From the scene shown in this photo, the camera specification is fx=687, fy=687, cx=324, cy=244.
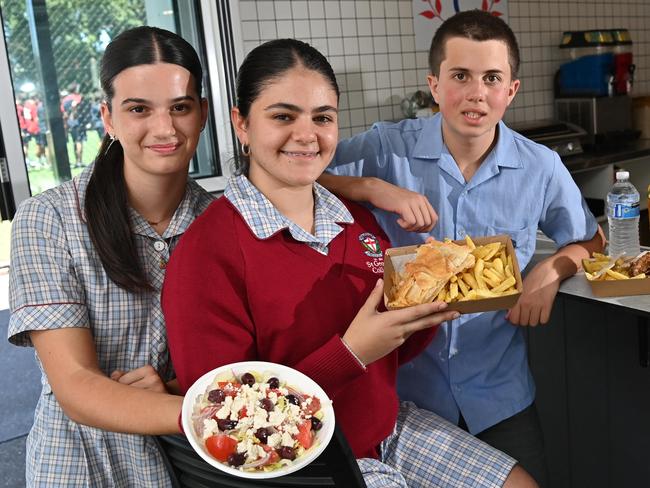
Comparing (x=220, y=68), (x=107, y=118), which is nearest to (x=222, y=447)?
(x=107, y=118)

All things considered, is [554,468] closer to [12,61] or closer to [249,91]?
[249,91]

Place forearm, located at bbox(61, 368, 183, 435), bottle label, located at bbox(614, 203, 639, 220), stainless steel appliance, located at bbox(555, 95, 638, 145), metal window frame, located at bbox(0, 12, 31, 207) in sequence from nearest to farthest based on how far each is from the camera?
forearm, located at bbox(61, 368, 183, 435) → bottle label, located at bbox(614, 203, 639, 220) → metal window frame, located at bbox(0, 12, 31, 207) → stainless steel appliance, located at bbox(555, 95, 638, 145)

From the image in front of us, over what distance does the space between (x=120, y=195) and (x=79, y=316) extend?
0.26m

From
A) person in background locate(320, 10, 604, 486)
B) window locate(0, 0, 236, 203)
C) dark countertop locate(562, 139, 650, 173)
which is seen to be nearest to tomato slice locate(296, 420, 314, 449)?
person in background locate(320, 10, 604, 486)

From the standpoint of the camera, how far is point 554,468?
2012mm

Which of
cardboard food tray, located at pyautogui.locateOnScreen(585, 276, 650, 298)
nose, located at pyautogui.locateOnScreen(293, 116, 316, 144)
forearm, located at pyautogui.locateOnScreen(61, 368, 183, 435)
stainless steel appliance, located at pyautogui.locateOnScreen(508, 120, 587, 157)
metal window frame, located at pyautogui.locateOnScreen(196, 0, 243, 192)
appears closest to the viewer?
forearm, located at pyautogui.locateOnScreen(61, 368, 183, 435)

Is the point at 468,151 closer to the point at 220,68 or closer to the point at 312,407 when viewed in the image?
the point at 312,407

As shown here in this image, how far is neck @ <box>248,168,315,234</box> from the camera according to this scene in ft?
4.44

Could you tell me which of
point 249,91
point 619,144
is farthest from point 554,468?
point 619,144

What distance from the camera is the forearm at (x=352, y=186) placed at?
1.54 metres

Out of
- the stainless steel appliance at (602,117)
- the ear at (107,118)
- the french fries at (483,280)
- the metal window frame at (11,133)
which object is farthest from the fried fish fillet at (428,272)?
the stainless steel appliance at (602,117)

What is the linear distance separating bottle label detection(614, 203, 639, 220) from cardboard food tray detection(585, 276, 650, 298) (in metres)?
0.27

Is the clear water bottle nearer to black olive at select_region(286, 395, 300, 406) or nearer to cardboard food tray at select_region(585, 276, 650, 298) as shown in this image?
cardboard food tray at select_region(585, 276, 650, 298)

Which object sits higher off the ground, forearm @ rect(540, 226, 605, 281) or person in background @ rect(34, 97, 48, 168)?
person in background @ rect(34, 97, 48, 168)
